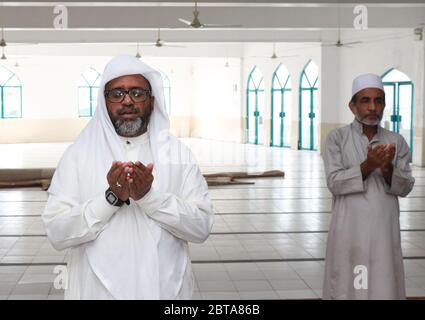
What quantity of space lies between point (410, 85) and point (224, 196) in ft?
24.7

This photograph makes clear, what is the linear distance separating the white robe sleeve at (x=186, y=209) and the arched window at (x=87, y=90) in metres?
25.2

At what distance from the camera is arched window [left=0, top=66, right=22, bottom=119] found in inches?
1018

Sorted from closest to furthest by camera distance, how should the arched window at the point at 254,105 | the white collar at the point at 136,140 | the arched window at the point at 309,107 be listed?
the white collar at the point at 136,140 → the arched window at the point at 309,107 → the arched window at the point at 254,105

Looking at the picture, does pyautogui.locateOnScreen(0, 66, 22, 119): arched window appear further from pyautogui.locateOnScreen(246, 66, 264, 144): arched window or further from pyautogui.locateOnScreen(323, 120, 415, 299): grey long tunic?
pyautogui.locateOnScreen(323, 120, 415, 299): grey long tunic

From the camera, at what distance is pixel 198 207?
2.13m

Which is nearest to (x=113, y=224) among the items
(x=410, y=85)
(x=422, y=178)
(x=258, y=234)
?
(x=258, y=234)

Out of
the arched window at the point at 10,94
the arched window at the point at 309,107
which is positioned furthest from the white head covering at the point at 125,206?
the arched window at the point at 10,94

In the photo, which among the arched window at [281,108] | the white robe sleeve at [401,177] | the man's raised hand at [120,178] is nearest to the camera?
the man's raised hand at [120,178]

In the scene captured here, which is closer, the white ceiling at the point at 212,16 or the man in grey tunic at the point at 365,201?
the man in grey tunic at the point at 365,201

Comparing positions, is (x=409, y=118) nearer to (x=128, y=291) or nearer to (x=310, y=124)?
(x=310, y=124)

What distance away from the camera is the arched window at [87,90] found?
88.5ft

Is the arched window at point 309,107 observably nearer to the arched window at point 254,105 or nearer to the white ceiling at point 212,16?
the arched window at point 254,105

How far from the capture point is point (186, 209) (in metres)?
2.07

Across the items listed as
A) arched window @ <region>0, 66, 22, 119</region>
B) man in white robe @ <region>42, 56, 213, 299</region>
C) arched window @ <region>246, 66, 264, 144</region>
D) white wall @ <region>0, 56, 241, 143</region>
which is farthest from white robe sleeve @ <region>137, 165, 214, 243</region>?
arched window @ <region>0, 66, 22, 119</region>
